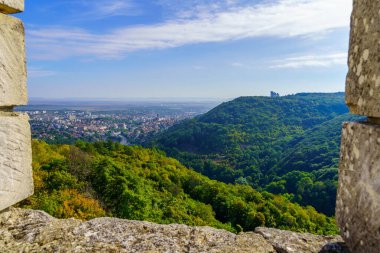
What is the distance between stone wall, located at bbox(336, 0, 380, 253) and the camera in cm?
140

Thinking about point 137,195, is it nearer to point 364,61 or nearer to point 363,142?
point 363,142

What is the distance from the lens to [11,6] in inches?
71.2

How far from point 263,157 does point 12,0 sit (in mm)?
78092

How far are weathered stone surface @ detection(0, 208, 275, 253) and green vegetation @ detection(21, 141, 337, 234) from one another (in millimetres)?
7019

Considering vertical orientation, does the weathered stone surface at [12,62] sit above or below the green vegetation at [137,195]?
above

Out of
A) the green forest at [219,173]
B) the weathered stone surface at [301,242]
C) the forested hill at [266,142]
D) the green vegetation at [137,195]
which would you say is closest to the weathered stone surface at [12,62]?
the weathered stone surface at [301,242]

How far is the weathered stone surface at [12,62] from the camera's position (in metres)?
1.74

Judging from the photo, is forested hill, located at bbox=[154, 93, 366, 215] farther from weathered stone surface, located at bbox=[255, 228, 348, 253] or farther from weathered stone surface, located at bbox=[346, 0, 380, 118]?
weathered stone surface, located at bbox=[346, 0, 380, 118]

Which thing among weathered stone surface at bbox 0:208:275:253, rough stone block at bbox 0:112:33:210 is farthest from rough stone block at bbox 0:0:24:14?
weathered stone surface at bbox 0:208:275:253

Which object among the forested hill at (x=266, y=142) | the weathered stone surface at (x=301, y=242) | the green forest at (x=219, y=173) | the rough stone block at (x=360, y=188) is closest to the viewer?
the rough stone block at (x=360, y=188)

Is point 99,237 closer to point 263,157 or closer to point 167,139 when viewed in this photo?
point 263,157

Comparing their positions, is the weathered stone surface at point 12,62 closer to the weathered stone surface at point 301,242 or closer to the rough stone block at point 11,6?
the rough stone block at point 11,6

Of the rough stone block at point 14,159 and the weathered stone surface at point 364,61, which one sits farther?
the rough stone block at point 14,159

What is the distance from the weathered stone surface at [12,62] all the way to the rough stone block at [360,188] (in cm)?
190
